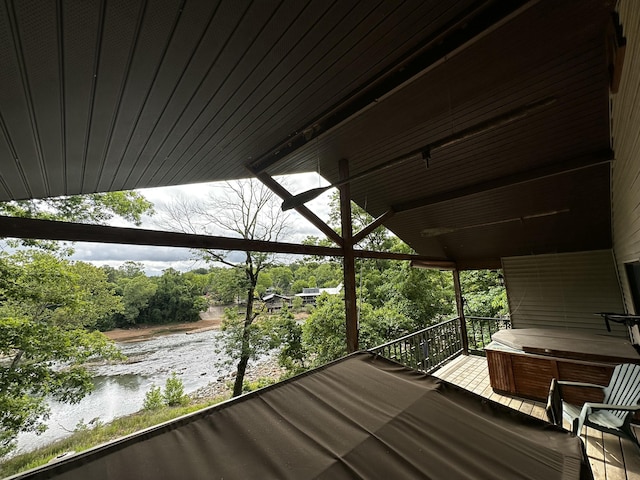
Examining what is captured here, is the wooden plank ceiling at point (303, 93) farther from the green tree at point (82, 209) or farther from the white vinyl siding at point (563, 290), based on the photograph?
the green tree at point (82, 209)

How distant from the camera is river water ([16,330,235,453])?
7152 mm

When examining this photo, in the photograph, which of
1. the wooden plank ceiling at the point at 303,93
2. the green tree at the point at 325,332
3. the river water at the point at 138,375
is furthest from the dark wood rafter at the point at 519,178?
the river water at the point at 138,375

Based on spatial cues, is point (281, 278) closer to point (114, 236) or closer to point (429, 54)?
point (114, 236)

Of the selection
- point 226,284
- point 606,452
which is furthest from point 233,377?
point 606,452

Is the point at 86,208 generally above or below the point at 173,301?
above

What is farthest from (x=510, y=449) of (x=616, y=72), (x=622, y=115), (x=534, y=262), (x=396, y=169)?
(x=534, y=262)

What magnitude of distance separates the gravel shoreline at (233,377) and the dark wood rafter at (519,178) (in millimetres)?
7672

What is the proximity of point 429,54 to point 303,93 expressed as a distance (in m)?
1.07

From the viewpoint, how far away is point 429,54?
84.7 inches

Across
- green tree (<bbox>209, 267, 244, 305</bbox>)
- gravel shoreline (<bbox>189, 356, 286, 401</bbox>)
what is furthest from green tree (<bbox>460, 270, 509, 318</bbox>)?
green tree (<bbox>209, 267, 244, 305</bbox>)

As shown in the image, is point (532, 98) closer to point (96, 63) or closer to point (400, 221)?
point (400, 221)

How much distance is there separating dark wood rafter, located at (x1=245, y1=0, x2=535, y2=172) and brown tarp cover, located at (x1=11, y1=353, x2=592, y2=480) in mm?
2427

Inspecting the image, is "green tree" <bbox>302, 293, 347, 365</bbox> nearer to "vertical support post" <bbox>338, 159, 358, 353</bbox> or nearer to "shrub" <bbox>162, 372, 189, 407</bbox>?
"shrub" <bbox>162, 372, 189, 407</bbox>

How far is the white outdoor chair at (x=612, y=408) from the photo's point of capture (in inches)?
105
